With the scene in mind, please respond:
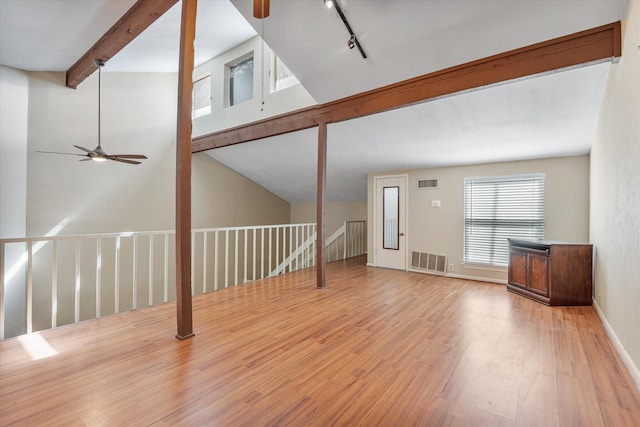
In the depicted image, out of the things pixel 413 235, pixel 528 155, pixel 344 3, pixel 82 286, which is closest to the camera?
pixel 344 3

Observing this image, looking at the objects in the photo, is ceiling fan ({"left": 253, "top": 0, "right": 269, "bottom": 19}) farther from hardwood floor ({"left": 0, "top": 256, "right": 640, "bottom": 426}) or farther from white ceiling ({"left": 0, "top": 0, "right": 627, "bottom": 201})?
hardwood floor ({"left": 0, "top": 256, "right": 640, "bottom": 426})

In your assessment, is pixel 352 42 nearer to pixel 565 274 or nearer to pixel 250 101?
pixel 250 101

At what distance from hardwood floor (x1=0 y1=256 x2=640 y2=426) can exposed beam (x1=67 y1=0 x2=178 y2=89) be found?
10.9 ft

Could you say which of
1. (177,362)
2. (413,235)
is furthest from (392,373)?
(413,235)

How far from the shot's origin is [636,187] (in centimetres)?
191

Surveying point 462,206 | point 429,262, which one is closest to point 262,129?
point 462,206

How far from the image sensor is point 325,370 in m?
2.04

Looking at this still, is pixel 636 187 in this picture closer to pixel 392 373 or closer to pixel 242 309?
pixel 392 373

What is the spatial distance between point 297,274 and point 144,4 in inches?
171

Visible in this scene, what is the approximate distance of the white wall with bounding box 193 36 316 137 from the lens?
5.03m

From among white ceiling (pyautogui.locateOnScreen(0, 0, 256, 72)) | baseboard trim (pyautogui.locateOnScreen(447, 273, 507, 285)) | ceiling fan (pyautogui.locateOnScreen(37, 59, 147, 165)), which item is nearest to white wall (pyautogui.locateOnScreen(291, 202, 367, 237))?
baseboard trim (pyautogui.locateOnScreen(447, 273, 507, 285))

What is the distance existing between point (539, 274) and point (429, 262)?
197 cm

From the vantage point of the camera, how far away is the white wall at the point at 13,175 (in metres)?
4.28

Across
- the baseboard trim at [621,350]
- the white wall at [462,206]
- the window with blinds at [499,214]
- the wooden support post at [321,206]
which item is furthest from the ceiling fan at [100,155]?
the window with blinds at [499,214]
